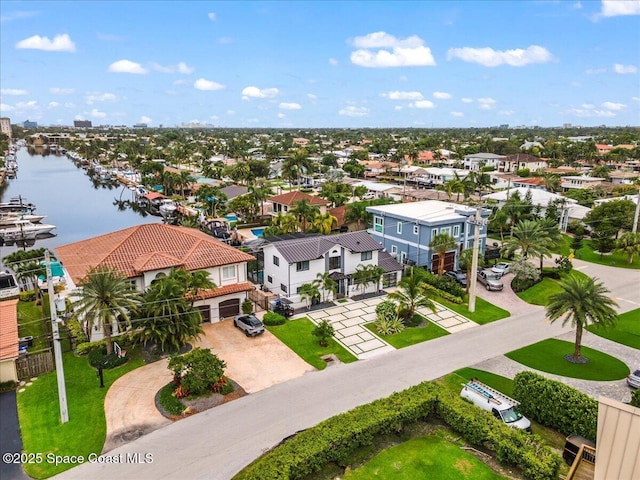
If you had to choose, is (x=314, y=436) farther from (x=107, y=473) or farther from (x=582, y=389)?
(x=582, y=389)

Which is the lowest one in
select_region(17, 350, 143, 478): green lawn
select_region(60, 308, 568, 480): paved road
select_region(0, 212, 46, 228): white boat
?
select_region(0, 212, 46, 228): white boat

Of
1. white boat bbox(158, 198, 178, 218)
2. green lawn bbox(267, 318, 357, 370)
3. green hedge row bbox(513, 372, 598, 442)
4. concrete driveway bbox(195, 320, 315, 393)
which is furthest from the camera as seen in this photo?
white boat bbox(158, 198, 178, 218)

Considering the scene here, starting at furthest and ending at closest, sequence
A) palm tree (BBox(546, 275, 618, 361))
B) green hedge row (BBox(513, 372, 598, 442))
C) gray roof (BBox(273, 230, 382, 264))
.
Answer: gray roof (BBox(273, 230, 382, 264))
palm tree (BBox(546, 275, 618, 361))
green hedge row (BBox(513, 372, 598, 442))

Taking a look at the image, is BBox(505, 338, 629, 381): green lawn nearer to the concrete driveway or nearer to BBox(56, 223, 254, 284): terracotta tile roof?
the concrete driveway

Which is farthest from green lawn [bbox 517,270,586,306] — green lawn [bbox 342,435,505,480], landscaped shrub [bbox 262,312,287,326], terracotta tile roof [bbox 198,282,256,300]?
terracotta tile roof [bbox 198,282,256,300]

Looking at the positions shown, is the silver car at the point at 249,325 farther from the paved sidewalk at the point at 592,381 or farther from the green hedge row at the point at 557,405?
the green hedge row at the point at 557,405

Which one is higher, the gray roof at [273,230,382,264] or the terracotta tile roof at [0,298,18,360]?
the gray roof at [273,230,382,264]

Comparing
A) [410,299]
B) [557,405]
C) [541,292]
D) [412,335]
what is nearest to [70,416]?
[412,335]
